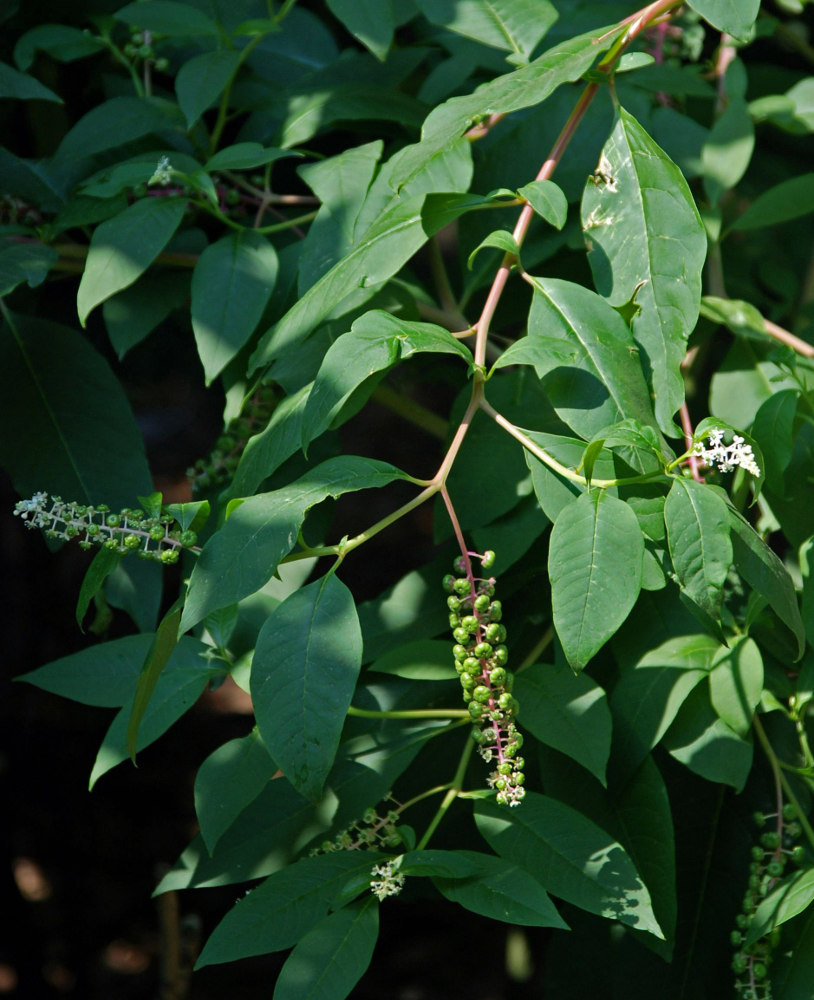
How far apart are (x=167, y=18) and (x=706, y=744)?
0.92m

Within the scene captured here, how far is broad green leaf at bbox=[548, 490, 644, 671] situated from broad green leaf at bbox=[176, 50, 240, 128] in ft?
2.03

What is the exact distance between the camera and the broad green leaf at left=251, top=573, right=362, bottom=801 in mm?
643

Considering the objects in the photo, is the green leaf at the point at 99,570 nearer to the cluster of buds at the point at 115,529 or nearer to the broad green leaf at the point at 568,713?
Answer: the cluster of buds at the point at 115,529

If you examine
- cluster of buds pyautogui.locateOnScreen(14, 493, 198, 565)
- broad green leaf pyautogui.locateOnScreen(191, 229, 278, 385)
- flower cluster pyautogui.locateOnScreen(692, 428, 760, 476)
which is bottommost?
cluster of buds pyautogui.locateOnScreen(14, 493, 198, 565)

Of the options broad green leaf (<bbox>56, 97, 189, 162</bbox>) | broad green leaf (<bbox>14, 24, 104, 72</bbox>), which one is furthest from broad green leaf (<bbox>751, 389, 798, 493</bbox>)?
broad green leaf (<bbox>14, 24, 104, 72</bbox>)

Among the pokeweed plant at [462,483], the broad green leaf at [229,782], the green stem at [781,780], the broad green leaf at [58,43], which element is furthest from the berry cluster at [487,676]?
the broad green leaf at [58,43]

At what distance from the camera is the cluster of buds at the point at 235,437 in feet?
3.39

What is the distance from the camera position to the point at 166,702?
87 centimetres

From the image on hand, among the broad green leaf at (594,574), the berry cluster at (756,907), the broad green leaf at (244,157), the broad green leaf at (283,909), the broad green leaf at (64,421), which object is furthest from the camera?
the broad green leaf at (64,421)

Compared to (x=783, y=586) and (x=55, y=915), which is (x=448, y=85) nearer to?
(x=783, y=586)

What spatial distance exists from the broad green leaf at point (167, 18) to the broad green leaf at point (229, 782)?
0.73m

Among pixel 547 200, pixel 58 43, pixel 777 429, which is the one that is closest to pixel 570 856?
pixel 777 429

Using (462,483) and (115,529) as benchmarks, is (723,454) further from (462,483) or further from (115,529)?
(115,529)

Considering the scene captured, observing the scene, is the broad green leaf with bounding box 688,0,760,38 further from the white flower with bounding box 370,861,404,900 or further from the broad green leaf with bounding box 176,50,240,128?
the white flower with bounding box 370,861,404,900
